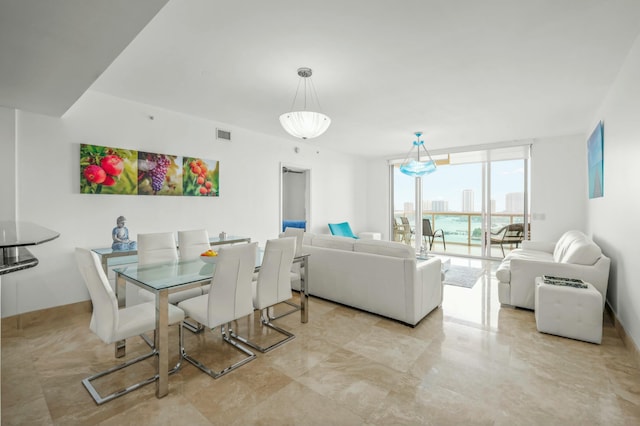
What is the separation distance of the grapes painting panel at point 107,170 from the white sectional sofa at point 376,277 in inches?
95.1

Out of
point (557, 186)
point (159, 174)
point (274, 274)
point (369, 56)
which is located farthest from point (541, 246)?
point (159, 174)

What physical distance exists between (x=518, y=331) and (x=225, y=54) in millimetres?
3828

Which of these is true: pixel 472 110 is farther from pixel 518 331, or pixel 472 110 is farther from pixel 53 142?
pixel 53 142

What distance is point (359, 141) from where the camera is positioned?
20.2 feet

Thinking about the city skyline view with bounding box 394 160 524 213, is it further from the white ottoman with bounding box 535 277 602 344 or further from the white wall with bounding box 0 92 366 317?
the white ottoman with bounding box 535 277 602 344

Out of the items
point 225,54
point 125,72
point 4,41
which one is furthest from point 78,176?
point 225,54

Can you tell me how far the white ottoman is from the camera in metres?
2.64

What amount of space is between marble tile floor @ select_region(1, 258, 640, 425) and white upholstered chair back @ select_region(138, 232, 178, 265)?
747mm

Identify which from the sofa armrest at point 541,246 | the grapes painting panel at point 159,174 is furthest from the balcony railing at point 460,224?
the grapes painting panel at point 159,174

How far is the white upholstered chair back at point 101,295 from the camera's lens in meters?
1.85

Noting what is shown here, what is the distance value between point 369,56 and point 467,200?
5753 mm

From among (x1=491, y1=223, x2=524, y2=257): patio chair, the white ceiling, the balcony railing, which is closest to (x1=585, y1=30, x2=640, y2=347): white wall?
the white ceiling

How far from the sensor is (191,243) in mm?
3271

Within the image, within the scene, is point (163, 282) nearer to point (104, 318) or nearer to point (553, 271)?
point (104, 318)
